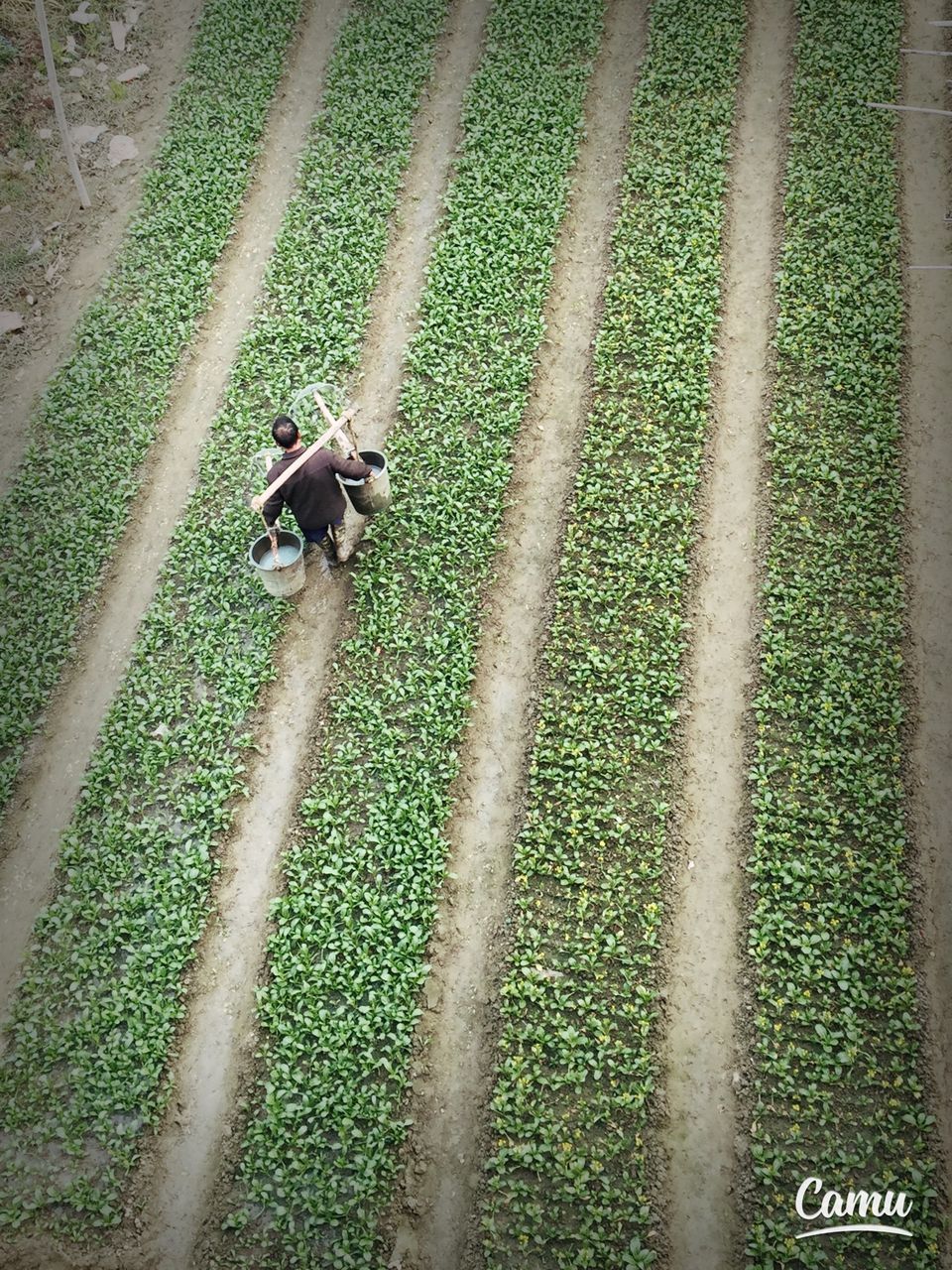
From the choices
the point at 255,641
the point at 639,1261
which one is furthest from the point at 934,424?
the point at 639,1261

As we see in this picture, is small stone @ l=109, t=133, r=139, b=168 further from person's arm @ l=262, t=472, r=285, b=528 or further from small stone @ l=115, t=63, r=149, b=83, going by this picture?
person's arm @ l=262, t=472, r=285, b=528

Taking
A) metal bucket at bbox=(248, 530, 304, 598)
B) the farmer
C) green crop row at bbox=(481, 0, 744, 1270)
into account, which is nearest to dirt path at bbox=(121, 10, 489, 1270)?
metal bucket at bbox=(248, 530, 304, 598)

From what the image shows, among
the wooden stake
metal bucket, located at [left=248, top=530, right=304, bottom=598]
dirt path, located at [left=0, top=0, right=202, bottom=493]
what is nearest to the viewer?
metal bucket, located at [left=248, top=530, right=304, bottom=598]

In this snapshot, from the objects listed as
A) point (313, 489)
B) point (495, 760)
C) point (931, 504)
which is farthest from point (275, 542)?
point (931, 504)

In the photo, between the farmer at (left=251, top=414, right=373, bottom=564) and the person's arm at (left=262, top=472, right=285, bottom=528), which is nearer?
the farmer at (left=251, top=414, right=373, bottom=564)

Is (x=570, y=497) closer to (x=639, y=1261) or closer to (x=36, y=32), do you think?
(x=639, y=1261)

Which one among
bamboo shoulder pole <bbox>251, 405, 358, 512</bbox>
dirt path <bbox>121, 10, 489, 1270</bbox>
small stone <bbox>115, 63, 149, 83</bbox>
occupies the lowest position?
dirt path <bbox>121, 10, 489, 1270</bbox>
